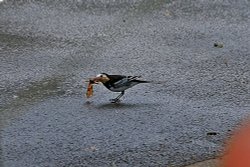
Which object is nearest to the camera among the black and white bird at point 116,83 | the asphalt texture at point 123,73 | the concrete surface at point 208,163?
the concrete surface at point 208,163

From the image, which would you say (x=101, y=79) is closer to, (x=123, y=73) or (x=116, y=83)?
(x=116, y=83)

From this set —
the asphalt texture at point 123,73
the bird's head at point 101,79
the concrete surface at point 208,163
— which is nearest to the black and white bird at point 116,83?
the bird's head at point 101,79

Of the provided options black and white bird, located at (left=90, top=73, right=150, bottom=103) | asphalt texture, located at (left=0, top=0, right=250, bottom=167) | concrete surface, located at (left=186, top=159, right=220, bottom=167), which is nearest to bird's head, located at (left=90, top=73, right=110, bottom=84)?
black and white bird, located at (left=90, top=73, right=150, bottom=103)

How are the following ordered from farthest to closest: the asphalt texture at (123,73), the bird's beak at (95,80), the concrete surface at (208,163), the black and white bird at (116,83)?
the bird's beak at (95,80) → the black and white bird at (116,83) → the asphalt texture at (123,73) → the concrete surface at (208,163)

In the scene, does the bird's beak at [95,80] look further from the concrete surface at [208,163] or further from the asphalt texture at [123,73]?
the concrete surface at [208,163]

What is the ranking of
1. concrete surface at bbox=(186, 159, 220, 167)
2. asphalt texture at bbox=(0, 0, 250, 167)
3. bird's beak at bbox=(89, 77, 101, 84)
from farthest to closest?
bird's beak at bbox=(89, 77, 101, 84) < asphalt texture at bbox=(0, 0, 250, 167) < concrete surface at bbox=(186, 159, 220, 167)

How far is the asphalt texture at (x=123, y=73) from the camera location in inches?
163

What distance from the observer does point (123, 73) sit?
229 inches

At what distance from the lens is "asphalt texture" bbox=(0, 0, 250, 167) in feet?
13.6

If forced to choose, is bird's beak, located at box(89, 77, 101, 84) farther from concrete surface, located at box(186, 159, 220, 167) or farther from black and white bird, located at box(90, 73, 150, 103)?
concrete surface, located at box(186, 159, 220, 167)

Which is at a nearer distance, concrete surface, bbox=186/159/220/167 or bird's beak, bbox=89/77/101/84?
concrete surface, bbox=186/159/220/167

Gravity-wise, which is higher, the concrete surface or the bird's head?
the bird's head

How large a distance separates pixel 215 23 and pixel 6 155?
443 centimetres

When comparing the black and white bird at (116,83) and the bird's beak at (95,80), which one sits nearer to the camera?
the black and white bird at (116,83)
